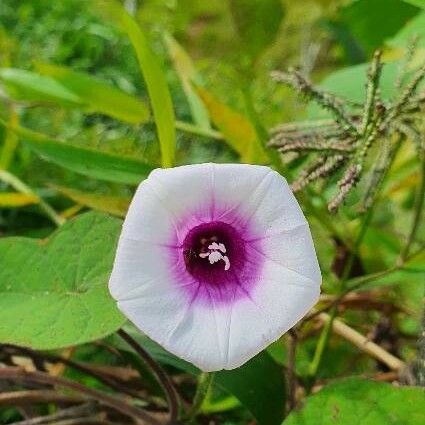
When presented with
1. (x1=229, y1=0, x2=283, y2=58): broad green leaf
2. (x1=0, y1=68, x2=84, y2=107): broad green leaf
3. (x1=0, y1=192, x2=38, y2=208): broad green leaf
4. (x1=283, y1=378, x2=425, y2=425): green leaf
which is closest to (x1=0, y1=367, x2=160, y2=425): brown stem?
(x1=283, y1=378, x2=425, y2=425): green leaf

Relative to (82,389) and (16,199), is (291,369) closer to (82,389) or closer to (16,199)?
(82,389)

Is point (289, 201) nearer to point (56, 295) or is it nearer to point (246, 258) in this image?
point (246, 258)

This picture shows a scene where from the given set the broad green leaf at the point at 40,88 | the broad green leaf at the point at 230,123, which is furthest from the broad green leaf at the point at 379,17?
the broad green leaf at the point at 40,88

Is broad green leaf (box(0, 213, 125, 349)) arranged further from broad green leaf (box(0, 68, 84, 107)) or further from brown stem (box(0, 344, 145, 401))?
broad green leaf (box(0, 68, 84, 107))

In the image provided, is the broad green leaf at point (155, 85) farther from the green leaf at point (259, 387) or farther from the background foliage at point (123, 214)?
the green leaf at point (259, 387)

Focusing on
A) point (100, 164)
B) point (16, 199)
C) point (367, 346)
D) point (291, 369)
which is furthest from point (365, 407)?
point (16, 199)

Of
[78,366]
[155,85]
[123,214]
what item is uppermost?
[155,85]
